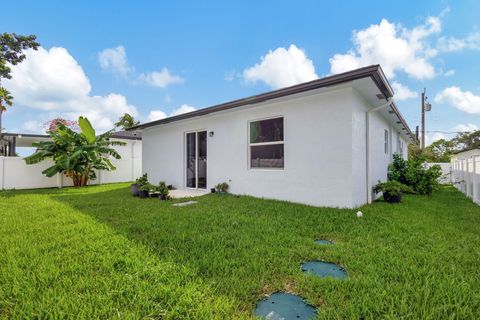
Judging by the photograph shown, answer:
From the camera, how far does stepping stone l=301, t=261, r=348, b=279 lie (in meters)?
2.61

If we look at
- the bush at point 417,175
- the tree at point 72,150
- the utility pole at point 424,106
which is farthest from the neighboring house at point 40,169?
the utility pole at point 424,106

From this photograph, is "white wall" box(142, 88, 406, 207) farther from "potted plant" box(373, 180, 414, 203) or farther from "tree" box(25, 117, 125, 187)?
"tree" box(25, 117, 125, 187)

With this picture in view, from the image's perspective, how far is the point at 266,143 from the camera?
7324mm

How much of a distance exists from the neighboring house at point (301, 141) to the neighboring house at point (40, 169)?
722 cm

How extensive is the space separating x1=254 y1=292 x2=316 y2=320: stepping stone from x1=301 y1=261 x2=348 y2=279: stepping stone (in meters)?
0.58

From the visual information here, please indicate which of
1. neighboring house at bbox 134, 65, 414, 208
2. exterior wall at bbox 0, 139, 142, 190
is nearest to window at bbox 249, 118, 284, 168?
neighboring house at bbox 134, 65, 414, 208

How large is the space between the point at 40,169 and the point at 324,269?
14.8 meters

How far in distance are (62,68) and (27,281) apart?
1306 centimetres

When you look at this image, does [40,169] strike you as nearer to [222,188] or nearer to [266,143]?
[222,188]

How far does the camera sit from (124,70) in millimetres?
13367

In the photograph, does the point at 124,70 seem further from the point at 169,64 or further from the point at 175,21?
the point at 175,21

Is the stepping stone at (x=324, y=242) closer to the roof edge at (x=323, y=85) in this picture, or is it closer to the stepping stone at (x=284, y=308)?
the stepping stone at (x=284, y=308)

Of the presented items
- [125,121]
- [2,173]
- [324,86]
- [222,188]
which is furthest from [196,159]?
[125,121]

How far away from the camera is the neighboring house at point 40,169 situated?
11.3 metres
